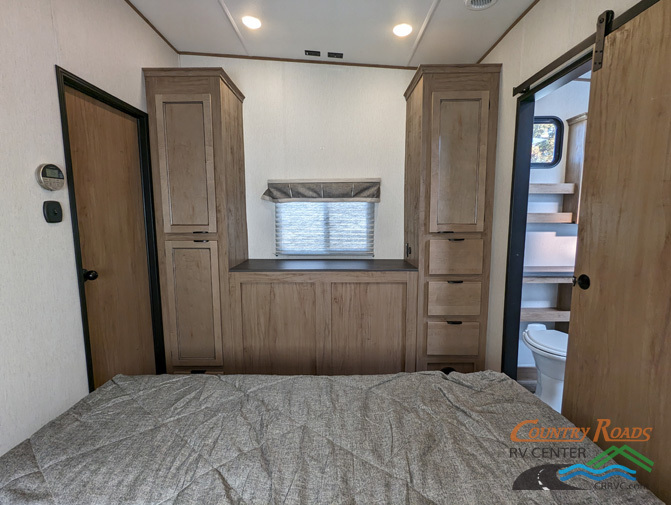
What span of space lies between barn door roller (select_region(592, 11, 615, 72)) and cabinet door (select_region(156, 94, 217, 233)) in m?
2.25

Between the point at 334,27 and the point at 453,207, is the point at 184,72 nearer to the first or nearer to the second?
the point at 334,27

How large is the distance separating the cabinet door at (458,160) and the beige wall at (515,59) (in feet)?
0.42

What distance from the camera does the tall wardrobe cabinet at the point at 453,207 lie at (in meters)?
2.16

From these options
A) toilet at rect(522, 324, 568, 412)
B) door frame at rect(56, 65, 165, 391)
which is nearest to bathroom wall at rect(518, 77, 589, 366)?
toilet at rect(522, 324, 568, 412)

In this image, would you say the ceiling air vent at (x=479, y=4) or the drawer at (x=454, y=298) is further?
the drawer at (x=454, y=298)

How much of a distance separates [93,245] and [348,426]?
5.79 ft

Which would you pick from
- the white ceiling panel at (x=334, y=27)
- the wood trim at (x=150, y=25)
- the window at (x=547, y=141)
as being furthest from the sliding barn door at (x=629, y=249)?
the wood trim at (x=150, y=25)

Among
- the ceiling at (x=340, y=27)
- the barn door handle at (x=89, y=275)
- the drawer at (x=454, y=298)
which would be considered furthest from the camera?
the drawer at (x=454, y=298)

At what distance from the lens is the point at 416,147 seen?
238cm

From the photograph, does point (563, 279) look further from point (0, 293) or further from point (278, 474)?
point (0, 293)

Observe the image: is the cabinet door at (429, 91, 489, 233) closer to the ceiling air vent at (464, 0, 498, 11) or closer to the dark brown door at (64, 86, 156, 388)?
the ceiling air vent at (464, 0, 498, 11)

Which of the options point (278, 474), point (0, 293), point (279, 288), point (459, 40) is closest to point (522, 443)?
point (278, 474)

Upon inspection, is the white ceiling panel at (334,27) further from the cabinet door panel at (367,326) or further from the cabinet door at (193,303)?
the cabinet door panel at (367,326)

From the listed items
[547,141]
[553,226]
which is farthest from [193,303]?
[547,141]
